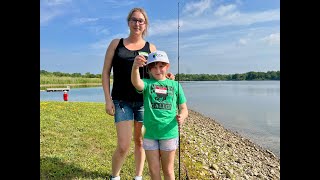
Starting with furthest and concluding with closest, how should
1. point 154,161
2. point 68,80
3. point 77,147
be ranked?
1. point 68,80
2. point 77,147
3. point 154,161

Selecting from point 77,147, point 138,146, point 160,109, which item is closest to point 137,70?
point 160,109

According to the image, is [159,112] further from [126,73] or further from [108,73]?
[108,73]

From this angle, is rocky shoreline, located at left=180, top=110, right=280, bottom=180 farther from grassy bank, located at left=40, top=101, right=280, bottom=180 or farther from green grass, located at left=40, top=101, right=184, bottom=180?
green grass, located at left=40, top=101, right=184, bottom=180

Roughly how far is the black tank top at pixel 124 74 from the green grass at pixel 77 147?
5.42 ft

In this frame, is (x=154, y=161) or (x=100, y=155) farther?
(x=100, y=155)

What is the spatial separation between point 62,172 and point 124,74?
2.38 metres

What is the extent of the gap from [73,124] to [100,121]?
109cm

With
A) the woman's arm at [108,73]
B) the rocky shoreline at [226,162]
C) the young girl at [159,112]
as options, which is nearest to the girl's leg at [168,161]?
the young girl at [159,112]

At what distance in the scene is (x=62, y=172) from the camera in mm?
5324

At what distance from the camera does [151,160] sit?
349cm

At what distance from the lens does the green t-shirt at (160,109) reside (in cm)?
342

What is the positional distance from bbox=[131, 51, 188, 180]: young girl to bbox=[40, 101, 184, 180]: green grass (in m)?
1.67

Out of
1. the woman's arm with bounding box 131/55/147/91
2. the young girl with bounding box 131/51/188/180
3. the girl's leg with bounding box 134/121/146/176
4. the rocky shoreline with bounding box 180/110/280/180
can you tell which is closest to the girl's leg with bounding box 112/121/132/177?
the girl's leg with bounding box 134/121/146/176
